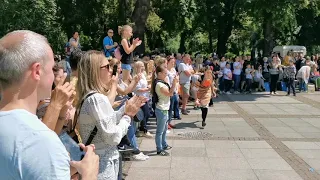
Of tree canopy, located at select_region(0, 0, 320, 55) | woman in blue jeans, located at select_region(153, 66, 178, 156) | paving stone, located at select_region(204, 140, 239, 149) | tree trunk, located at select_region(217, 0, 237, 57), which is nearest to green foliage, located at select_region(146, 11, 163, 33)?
tree canopy, located at select_region(0, 0, 320, 55)

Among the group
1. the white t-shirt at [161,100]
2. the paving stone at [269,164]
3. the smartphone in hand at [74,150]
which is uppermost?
the smartphone in hand at [74,150]

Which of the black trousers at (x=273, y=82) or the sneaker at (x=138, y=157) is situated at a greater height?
the black trousers at (x=273, y=82)

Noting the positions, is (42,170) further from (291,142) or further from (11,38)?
(291,142)

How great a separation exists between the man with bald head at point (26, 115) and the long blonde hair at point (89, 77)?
1.61m

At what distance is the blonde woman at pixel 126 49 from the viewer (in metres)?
7.84

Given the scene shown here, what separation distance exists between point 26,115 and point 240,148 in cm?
685

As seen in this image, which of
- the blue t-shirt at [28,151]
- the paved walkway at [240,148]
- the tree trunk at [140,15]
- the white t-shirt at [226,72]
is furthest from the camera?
the tree trunk at [140,15]

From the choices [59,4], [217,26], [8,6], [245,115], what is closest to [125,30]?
[245,115]

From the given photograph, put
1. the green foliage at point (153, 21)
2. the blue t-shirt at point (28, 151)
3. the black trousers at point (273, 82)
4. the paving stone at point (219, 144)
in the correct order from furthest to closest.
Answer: the green foliage at point (153, 21)
the black trousers at point (273, 82)
the paving stone at point (219, 144)
the blue t-shirt at point (28, 151)

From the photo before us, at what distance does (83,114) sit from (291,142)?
6365 millimetres

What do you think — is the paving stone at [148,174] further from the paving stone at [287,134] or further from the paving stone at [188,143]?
the paving stone at [287,134]

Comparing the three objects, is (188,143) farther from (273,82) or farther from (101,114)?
(273,82)

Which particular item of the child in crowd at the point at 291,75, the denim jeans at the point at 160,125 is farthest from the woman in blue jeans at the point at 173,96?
the child in crowd at the point at 291,75

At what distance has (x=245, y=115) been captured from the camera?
1206cm
